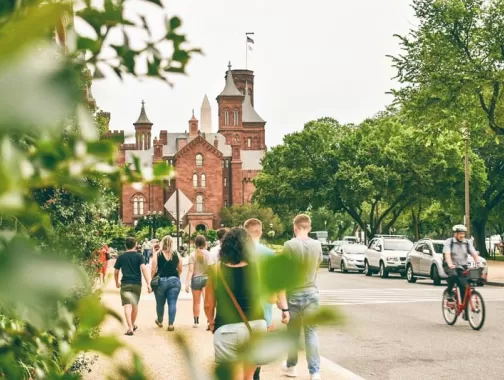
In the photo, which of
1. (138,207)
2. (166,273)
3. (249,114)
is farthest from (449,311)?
(249,114)

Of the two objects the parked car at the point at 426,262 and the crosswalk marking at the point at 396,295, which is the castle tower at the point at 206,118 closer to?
the parked car at the point at 426,262

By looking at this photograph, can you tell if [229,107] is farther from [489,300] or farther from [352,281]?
[489,300]

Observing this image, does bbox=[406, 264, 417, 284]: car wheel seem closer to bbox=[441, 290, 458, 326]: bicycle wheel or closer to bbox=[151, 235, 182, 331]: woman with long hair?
bbox=[441, 290, 458, 326]: bicycle wheel

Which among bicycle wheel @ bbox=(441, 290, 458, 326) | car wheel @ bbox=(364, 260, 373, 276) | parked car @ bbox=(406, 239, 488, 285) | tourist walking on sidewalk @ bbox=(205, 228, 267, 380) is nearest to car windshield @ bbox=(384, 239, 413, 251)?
car wheel @ bbox=(364, 260, 373, 276)

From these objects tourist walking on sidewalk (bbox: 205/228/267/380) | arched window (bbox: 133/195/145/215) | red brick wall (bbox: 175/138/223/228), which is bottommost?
tourist walking on sidewalk (bbox: 205/228/267/380)

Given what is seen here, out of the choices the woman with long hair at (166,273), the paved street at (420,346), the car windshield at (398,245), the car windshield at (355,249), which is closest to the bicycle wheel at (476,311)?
the paved street at (420,346)

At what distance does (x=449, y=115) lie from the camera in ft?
88.1

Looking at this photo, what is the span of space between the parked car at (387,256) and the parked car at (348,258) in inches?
75.4

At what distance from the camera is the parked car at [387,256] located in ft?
109

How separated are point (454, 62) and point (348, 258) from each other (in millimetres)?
13397

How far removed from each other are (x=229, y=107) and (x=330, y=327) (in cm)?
12711

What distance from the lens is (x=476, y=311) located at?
14422 mm

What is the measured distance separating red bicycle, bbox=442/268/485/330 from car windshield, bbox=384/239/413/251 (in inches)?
724

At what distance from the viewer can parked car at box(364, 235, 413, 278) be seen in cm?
3309
